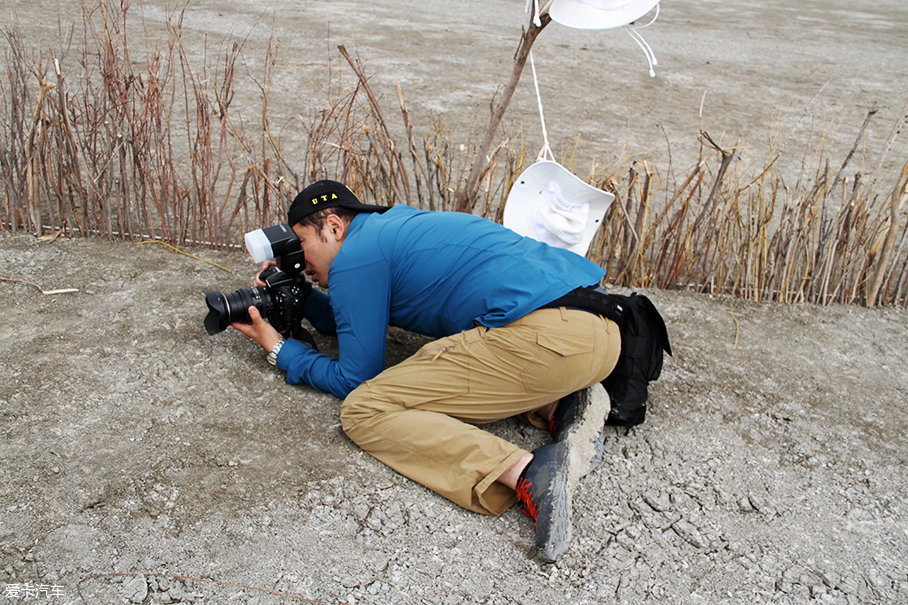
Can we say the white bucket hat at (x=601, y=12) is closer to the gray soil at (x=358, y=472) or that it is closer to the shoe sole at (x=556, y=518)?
the gray soil at (x=358, y=472)

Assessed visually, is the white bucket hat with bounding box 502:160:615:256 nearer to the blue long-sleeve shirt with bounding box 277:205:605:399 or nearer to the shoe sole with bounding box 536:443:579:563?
the blue long-sleeve shirt with bounding box 277:205:605:399

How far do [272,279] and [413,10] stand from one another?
7.35 m

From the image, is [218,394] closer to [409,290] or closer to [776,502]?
[409,290]

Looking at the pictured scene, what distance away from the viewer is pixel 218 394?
2318 mm

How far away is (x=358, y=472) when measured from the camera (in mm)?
2070

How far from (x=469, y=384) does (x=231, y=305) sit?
2.58 feet

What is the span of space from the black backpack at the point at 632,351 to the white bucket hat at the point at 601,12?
85 cm

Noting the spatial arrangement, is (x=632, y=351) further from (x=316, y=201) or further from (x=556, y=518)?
(x=316, y=201)

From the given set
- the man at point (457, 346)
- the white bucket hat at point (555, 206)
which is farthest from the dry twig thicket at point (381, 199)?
the man at point (457, 346)

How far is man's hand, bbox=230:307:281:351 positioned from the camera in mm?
2361

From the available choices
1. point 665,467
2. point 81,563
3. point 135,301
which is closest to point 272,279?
point 135,301

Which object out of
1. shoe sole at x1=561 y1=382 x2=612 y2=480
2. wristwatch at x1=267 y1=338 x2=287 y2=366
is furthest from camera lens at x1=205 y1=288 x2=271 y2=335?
shoe sole at x1=561 y1=382 x2=612 y2=480

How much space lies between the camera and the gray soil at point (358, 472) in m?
1.77

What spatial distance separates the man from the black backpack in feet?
0.22
